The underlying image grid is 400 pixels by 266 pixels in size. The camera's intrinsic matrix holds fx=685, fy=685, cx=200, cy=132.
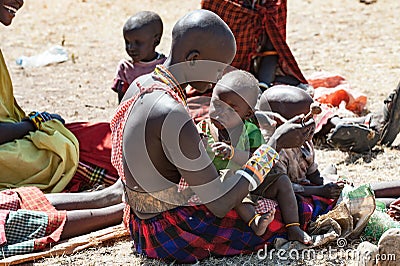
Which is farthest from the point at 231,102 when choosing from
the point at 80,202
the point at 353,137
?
the point at 353,137

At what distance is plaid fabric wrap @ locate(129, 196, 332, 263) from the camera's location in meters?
3.21

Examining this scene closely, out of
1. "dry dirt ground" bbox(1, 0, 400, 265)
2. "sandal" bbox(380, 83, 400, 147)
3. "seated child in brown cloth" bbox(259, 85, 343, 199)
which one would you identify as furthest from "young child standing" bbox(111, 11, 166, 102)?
"sandal" bbox(380, 83, 400, 147)

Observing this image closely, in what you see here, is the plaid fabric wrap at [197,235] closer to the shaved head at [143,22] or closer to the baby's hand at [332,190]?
the baby's hand at [332,190]

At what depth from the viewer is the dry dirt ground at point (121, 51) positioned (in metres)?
4.71

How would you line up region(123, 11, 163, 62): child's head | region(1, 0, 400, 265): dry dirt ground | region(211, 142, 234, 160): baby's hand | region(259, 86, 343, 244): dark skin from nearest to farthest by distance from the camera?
region(211, 142, 234, 160): baby's hand → region(259, 86, 343, 244): dark skin → region(1, 0, 400, 265): dry dirt ground → region(123, 11, 163, 62): child's head

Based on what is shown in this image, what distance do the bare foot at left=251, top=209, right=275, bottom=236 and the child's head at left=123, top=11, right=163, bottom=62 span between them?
214cm

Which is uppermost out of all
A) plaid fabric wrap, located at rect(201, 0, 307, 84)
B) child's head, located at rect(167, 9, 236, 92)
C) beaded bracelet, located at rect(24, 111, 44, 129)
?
child's head, located at rect(167, 9, 236, 92)

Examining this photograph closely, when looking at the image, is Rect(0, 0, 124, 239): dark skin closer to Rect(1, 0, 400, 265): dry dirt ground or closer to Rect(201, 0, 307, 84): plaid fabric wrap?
Rect(1, 0, 400, 265): dry dirt ground

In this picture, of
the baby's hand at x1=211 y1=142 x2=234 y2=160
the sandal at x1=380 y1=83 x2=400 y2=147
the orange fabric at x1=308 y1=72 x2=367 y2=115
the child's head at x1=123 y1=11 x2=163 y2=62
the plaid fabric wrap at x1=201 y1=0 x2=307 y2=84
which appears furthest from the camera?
the orange fabric at x1=308 y1=72 x2=367 y2=115

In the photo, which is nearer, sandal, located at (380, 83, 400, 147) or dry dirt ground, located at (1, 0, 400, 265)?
dry dirt ground, located at (1, 0, 400, 265)

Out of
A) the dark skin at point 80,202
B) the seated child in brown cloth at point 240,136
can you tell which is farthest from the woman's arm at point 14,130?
the seated child in brown cloth at point 240,136

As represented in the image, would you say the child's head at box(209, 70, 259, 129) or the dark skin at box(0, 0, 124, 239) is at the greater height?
the child's head at box(209, 70, 259, 129)

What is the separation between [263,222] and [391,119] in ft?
6.64

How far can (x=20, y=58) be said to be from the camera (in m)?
7.63
